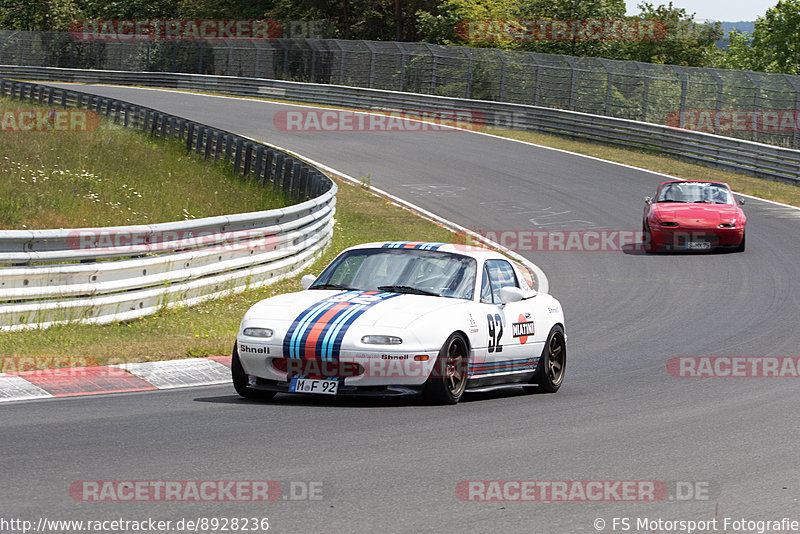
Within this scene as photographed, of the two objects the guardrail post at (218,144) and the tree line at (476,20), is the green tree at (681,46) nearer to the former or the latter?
the tree line at (476,20)

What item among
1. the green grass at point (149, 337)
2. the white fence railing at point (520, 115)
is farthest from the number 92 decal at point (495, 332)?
the white fence railing at point (520, 115)

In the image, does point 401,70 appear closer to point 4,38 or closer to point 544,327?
point 4,38

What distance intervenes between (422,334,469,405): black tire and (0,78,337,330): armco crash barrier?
4.98 metres

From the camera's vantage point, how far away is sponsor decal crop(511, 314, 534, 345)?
1050cm

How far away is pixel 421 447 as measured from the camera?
24.3ft

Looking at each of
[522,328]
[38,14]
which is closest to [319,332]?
[522,328]

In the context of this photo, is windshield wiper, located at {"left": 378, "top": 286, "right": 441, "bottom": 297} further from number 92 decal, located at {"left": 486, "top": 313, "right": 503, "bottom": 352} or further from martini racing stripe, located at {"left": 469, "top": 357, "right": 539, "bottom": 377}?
martini racing stripe, located at {"left": 469, "top": 357, "right": 539, "bottom": 377}

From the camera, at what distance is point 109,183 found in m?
23.7

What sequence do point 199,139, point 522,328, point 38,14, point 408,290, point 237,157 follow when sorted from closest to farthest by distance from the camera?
point 408,290
point 522,328
point 237,157
point 199,139
point 38,14

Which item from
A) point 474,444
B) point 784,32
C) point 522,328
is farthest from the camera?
point 784,32

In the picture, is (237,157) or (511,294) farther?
(237,157)

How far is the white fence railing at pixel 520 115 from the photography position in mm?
35156

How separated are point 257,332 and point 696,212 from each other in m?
16.4

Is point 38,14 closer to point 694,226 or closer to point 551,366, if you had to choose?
point 694,226
